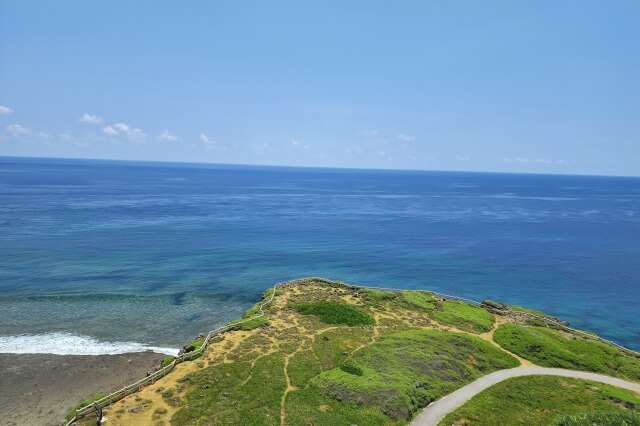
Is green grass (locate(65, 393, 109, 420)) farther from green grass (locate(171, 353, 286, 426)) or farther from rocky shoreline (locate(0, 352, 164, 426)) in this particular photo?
green grass (locate(171, 353, 286, 426))

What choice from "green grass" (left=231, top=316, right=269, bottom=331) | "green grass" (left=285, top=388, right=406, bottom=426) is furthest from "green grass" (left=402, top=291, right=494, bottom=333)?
"green grass" (left=285, top=388, right=406, bottom=426)

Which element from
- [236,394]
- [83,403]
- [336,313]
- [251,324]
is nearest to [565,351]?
[336,313]

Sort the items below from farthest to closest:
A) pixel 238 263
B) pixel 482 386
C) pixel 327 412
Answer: pixel 238 263
pixel 482 386
pixel 327 412

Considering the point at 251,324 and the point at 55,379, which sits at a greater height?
the point at 251,324

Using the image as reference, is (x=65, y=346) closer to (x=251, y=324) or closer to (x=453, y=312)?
(x=251, y=324)

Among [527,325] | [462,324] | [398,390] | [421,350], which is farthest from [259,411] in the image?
[527,325]

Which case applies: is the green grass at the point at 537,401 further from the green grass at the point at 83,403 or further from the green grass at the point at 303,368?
the green grass at the point at 83,403

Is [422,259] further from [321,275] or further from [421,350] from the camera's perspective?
[421,350]
